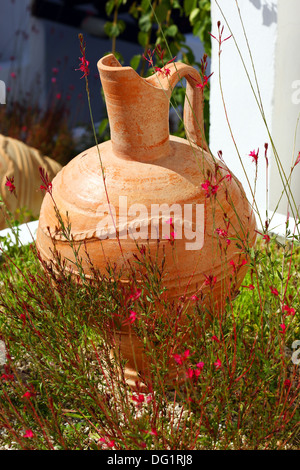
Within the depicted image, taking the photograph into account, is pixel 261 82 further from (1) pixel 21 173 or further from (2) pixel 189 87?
(1) pixel 21 173

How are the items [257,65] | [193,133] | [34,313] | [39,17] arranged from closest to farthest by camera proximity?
1. [34,313]
2. [193,133]
3. [257,65]
4. [39,17]

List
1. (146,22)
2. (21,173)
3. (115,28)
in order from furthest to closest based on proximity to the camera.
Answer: (115,28), (146,22), (21,173)

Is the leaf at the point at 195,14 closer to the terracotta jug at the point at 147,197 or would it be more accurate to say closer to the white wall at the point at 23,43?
the terracotta jug at the point at 147,197

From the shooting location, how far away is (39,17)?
863 centimetres

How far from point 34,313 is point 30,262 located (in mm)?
1244

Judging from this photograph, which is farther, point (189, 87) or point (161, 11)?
point (161, 11)

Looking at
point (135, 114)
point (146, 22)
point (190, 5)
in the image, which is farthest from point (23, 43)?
point (135, 114)

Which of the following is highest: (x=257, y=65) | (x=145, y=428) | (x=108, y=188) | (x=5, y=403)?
(x=257, y=65)

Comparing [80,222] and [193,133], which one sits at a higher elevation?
[193,133]

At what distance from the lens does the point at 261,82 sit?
3965 mm

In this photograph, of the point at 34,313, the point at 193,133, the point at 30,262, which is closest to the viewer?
the point at 34,313

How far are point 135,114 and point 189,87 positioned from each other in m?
0.38
